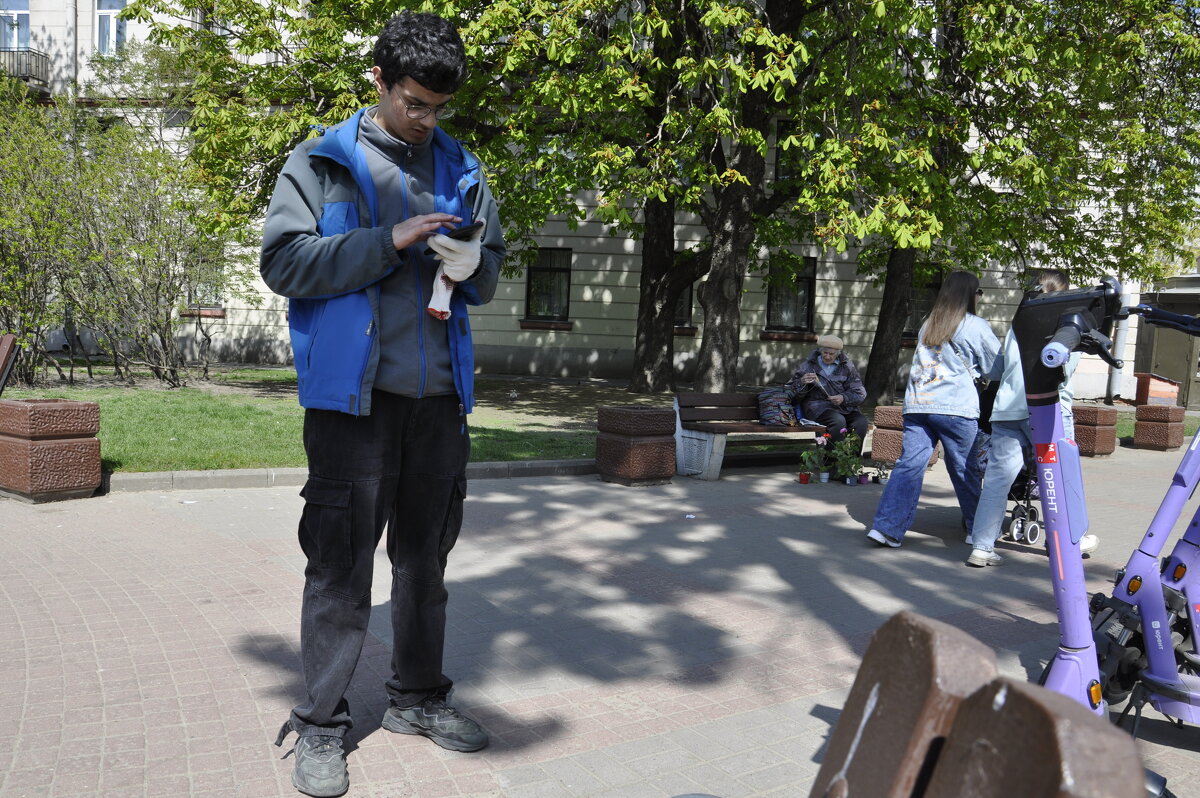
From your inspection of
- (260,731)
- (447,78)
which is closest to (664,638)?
(260,731)

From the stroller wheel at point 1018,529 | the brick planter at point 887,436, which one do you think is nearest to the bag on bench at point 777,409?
the brick planter at point 887,436

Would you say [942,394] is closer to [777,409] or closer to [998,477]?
[998,477]

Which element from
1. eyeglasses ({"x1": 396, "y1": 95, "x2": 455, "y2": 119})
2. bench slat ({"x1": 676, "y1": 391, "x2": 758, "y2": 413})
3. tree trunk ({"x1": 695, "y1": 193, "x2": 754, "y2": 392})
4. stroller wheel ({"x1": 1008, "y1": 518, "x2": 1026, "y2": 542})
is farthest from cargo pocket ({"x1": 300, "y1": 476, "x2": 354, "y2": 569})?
tree trunk ({"x1": 695, "y1": 193, "x2": 754, "y2": 392})

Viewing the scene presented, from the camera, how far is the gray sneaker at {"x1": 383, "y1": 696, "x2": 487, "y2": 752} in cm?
351

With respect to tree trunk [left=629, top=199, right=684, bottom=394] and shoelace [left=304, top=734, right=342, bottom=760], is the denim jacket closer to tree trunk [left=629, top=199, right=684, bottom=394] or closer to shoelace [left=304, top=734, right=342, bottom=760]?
shoelace [left=304, top=734, right=342, bottom=760]

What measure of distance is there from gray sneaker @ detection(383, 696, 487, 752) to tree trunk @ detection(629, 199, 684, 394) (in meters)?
17.0

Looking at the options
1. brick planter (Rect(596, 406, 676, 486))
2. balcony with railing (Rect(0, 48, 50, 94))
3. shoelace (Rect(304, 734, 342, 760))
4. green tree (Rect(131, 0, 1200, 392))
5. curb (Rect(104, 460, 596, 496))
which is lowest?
curb (Rect(104, 460, 596, 496))

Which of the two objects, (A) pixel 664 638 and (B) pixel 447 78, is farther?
(A) pixel 664 638

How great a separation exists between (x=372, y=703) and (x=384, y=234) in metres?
1.89

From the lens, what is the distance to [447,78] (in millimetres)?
3037

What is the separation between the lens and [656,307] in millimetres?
20578

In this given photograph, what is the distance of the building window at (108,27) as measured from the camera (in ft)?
91.0

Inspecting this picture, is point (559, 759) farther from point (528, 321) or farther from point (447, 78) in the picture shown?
point (528, 321)

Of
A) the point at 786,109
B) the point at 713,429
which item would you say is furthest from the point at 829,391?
the point at 786,109
